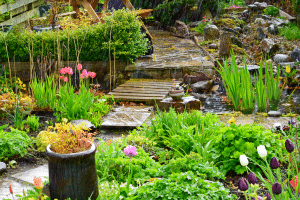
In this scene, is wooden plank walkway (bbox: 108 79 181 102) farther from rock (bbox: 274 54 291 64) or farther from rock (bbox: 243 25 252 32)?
rock (bbox: 243 25 252 32)

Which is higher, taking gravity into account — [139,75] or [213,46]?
[213,46]

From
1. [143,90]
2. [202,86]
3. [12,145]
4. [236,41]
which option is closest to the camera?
[12,145]

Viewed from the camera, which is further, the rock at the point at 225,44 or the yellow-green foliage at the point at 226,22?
the yellow-green foliage at the point at 226,22

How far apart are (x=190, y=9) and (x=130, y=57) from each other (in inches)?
329

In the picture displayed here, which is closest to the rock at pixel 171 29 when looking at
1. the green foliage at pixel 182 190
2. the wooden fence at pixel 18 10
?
the wooden fence at pixel 18 10

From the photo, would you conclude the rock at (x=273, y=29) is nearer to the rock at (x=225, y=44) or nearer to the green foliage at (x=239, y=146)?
the rock at (x=225, y=44)

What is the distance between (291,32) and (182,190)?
31.5 feet

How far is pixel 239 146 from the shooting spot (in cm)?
324

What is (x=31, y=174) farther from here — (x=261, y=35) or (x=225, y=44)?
(x=261, y=35)

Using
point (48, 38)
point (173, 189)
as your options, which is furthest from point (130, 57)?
point (173, 189)

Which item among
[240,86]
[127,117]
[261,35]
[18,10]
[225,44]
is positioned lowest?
[127,117]

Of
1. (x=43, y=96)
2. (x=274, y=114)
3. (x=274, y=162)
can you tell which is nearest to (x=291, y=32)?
(x=274, y=114)

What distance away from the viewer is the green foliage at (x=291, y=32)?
10.3 m

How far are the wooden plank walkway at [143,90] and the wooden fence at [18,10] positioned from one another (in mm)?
4941
